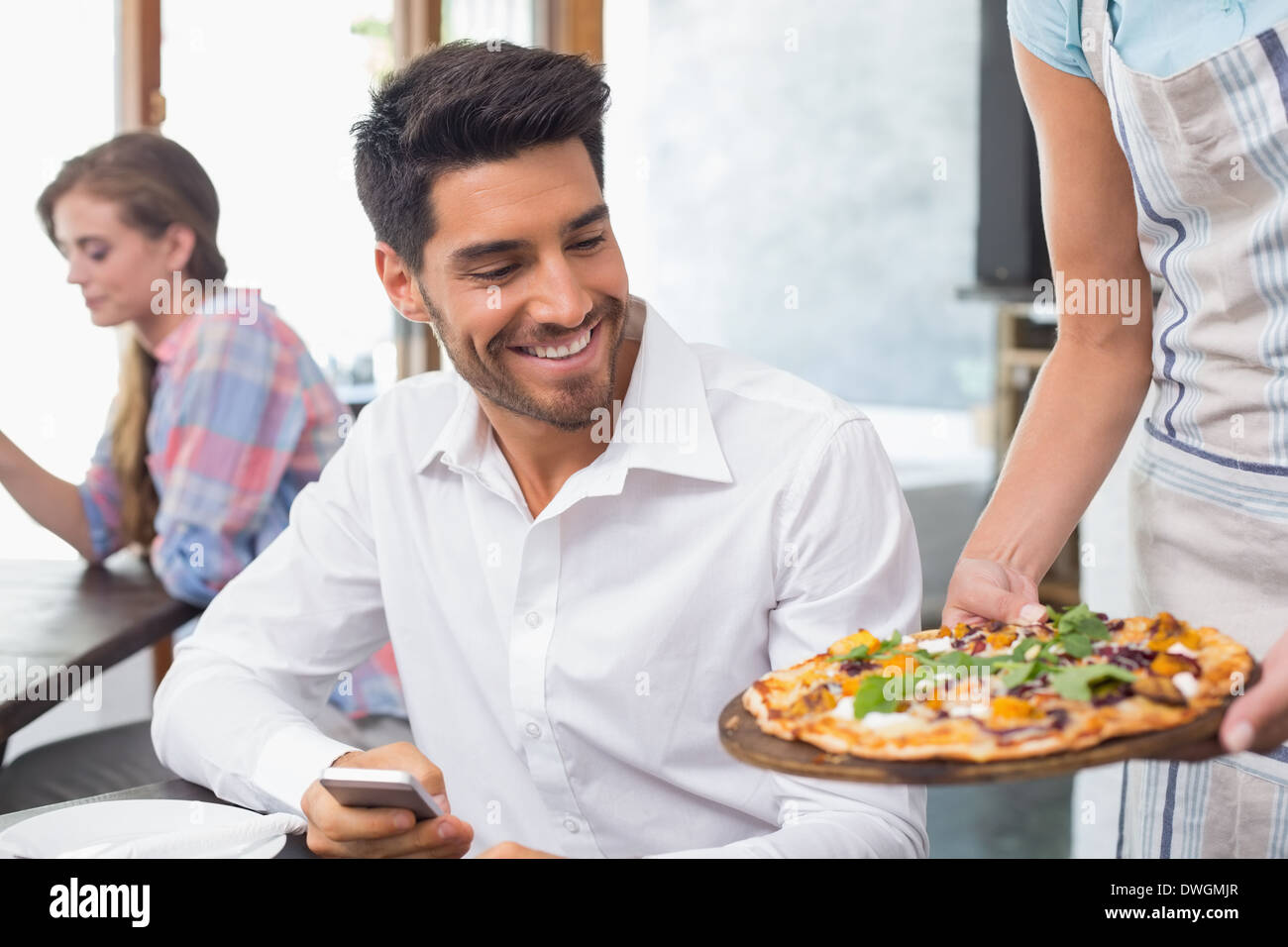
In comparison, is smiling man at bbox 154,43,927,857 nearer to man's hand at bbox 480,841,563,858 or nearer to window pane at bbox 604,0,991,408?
man's hand at bbox 480,841,563,858

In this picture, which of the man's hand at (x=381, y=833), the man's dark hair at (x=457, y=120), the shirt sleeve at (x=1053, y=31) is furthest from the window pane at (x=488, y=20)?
the man's hand at (x=381, y=833)

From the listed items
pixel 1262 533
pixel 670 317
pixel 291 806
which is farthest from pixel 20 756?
pixel 670 317

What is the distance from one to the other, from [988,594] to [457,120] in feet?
2.33

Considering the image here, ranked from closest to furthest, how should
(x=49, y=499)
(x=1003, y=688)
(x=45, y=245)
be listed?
(x=1003, y=688) < (x=49, y=499) < (x=45, y=245)

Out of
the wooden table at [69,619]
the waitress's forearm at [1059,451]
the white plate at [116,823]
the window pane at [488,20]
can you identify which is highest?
the window pane at [488,20]

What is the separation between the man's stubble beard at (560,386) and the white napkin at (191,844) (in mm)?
516

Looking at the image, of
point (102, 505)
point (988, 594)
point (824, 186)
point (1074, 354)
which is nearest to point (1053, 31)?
point (1074, 354)

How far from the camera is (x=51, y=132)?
10.1 feet

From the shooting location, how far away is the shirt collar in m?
1.34

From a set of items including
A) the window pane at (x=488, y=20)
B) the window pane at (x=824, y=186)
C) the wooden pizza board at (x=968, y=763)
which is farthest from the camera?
the window pane at (x=824, y=186)

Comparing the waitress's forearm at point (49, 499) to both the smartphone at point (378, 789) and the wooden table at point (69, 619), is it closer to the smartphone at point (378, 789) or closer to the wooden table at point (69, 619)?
the wooden table at point (69, 619)

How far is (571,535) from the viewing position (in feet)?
4.49

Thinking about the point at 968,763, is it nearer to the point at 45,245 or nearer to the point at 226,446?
the point at 226,446

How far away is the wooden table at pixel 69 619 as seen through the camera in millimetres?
1705
